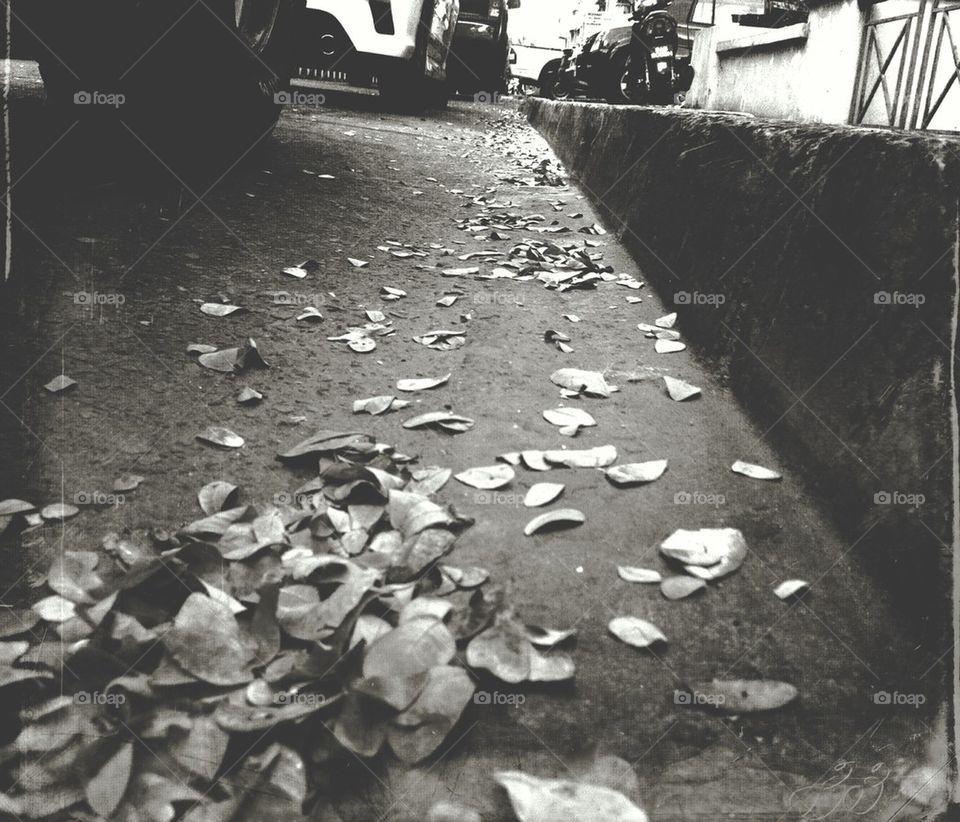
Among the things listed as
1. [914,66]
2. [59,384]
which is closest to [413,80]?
[914,66]

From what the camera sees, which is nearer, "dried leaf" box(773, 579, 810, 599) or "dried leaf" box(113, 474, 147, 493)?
"dried leaf" box(773, 579, 810, 599)

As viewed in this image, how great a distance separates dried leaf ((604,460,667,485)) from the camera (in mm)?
1581

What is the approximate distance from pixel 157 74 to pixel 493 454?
6.79 feet

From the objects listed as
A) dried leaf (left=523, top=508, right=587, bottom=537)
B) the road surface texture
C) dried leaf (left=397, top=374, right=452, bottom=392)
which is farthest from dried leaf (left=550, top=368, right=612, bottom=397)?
dried leaf (left=523, top=508, right=587, bottom=537)

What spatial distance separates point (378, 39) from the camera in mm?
6055

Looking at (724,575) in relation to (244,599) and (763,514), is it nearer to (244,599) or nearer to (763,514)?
(763,514)

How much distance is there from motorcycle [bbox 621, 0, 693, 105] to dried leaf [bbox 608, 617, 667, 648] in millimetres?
7468

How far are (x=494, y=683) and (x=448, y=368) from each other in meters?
1.09

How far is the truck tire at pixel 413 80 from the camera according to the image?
21.1ft

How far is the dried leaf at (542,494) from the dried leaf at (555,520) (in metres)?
0.04

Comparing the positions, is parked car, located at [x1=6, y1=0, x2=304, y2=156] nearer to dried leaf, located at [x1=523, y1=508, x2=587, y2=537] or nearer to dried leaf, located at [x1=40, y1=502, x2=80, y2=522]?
dried leaf, located at [x1=40, y1=502, x2=80, y2=522]
